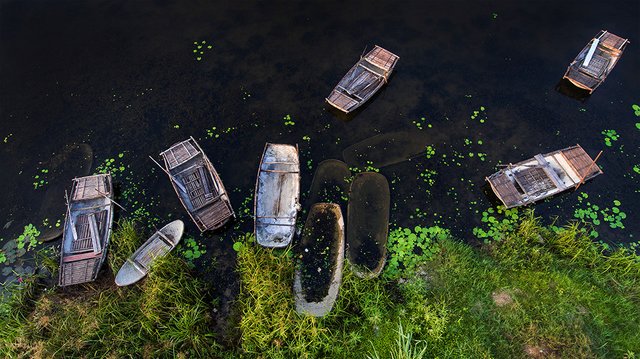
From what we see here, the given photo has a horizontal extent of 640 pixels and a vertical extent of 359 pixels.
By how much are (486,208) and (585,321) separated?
507cm

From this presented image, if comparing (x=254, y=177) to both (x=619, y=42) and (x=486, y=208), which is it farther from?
(x=619, y=42)

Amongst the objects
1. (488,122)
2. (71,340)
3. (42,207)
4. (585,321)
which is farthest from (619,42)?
(42,207)

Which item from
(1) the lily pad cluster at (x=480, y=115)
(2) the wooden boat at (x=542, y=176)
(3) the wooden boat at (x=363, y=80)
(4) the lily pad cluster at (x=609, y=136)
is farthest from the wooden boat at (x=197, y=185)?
(4) the lily pad cluster at (x=609, y=136)

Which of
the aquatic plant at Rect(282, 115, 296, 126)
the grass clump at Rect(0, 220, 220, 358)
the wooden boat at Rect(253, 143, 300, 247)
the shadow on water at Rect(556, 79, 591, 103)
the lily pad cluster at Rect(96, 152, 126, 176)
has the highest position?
the shadow on water at Rect(556, 79, 591, 103)

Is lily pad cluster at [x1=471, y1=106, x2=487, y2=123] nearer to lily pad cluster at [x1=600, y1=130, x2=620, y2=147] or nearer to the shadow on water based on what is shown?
the shadow on water

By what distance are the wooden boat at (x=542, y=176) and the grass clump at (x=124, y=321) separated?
39.8 feet

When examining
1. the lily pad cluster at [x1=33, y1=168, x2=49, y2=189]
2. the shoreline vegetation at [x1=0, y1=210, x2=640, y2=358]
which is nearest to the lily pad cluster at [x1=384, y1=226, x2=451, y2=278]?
the shoreline vegetation at [x1=0, y1=210, x2=640, y2=358]

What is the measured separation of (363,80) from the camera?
18.6 metres

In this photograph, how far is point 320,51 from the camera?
20312 millimetres

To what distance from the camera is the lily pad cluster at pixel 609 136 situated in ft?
56.8

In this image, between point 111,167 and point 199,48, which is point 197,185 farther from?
point 199,48

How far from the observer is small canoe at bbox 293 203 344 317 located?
1355 cm

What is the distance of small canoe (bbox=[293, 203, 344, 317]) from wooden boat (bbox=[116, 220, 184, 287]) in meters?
4.88

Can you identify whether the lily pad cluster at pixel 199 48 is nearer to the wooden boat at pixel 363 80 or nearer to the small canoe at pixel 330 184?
the wooden boat at pixel 363 80
